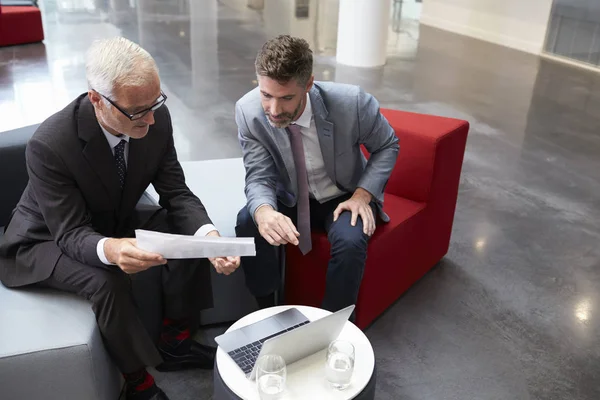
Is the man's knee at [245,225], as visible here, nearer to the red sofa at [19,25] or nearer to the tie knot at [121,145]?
the tie knot at [121,145]

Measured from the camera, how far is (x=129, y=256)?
200 cm

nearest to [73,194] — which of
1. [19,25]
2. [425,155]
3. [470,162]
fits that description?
[425,155]

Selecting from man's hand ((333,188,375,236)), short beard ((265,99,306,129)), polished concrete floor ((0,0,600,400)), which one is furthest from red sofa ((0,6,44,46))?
man's hand ((333,188,375,236))

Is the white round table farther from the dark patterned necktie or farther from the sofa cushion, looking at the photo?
the dark patterned necktie

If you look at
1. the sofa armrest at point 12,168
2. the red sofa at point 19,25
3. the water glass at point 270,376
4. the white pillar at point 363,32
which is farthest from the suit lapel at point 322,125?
the red sofa at point 19,25

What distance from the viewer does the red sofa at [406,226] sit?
2.79 metres

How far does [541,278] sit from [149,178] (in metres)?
2.30

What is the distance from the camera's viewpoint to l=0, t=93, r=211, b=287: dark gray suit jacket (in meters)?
2.12

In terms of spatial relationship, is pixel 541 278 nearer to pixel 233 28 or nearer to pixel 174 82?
pixel 174 82

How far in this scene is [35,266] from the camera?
2225mm

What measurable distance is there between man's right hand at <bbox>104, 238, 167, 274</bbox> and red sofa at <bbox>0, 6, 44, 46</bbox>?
7535 millimetres

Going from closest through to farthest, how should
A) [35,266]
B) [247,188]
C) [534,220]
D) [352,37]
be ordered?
[35,266] → [247,188] → [534,220] → [352,37]

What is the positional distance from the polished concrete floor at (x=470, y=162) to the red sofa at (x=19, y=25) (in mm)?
228

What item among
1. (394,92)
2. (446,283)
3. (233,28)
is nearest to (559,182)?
(446,283)
